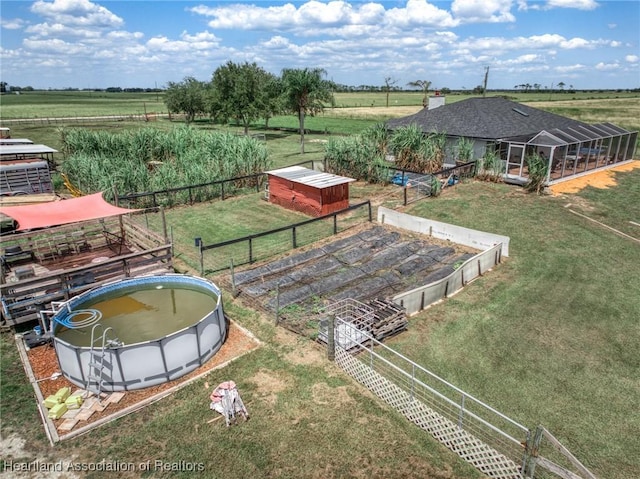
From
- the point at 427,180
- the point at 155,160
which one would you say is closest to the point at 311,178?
the point at 427,180

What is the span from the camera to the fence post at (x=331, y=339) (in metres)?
9.66

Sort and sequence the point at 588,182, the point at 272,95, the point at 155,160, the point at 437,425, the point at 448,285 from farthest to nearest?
the point at 272,95
the point at 155,160
the point at 588,182
the point at 448,285
the point at 437,425

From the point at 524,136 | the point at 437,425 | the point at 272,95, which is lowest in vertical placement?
the point at 437,425

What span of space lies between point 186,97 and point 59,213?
5796 cm

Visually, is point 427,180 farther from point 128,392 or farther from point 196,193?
point 128,392

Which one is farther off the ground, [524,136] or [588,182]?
[524,136]

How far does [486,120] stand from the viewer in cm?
2983

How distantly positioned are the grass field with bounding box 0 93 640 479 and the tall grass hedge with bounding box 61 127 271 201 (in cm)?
1379

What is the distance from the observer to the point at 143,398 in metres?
8.86

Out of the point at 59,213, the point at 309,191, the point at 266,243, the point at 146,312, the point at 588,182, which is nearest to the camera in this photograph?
the point at 146,312

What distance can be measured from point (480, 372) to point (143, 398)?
302 inches

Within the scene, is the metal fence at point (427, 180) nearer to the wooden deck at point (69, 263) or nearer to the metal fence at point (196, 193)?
the metal fence at point (196, 193)

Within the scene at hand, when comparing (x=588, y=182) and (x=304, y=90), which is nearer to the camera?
(x=588, y=182)

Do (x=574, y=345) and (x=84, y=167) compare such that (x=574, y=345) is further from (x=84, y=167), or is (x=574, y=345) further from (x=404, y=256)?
(x=84, y=167)
